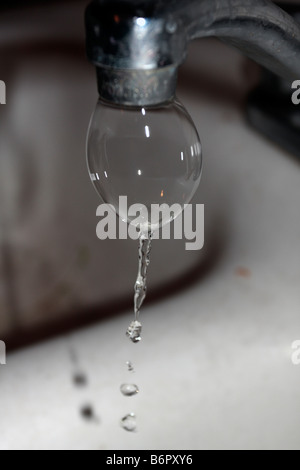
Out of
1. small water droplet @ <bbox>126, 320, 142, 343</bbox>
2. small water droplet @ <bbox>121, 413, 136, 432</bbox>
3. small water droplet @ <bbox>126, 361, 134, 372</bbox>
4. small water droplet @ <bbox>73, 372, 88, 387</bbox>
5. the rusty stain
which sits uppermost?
the rusty stain

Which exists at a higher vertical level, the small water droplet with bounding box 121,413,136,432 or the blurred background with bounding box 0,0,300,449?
the blurred background with bounding box 0,0,300,449

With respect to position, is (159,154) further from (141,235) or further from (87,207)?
(87,207)

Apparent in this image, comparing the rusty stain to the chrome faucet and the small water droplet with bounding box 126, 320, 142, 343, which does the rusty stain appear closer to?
the small water droplet with bounding box 126, 320, 142, 343

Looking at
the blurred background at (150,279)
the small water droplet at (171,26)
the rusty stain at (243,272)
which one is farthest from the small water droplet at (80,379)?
the small water droplet at (171,26)

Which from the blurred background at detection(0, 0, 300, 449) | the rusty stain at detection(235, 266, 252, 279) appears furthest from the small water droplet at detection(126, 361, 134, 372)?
the rusty stain at detection(235, 266, 252, 279)

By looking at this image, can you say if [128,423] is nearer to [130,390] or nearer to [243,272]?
[130,390]

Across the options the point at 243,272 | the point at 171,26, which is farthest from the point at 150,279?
the point at 171,26
